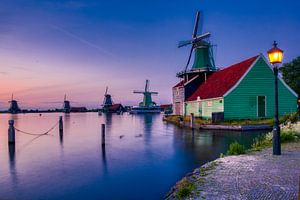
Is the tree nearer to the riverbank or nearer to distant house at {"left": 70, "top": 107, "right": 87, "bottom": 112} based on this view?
the riverbank

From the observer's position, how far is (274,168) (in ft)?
22.0

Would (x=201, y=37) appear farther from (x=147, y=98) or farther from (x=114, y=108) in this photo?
(x=114, y=108)

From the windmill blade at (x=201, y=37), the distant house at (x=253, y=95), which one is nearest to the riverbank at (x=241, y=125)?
the distant house at (x=253, y=95)

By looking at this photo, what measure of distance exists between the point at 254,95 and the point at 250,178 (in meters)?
19.6

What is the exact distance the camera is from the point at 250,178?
588 centimetres

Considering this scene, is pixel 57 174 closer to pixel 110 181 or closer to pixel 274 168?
pixel 110 181

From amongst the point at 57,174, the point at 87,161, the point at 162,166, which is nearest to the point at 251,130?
the point at 162,166

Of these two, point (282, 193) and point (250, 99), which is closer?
point (282, 193)

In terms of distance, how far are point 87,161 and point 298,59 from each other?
37555mm

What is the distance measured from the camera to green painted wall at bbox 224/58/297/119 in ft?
76.8

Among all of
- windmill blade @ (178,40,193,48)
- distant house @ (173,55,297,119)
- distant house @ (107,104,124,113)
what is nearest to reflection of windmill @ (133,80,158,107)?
distant house @ (107,104,124,113)

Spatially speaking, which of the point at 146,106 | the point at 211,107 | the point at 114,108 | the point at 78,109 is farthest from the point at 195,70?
the point at 78,109

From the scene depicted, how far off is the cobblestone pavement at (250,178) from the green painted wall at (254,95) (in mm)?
15497

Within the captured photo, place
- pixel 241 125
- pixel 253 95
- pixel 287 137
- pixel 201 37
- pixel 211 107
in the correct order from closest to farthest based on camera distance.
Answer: pixel 287 137
pixel 241 125
pixel 253 95
pixel 211 107
pixel 201 37
